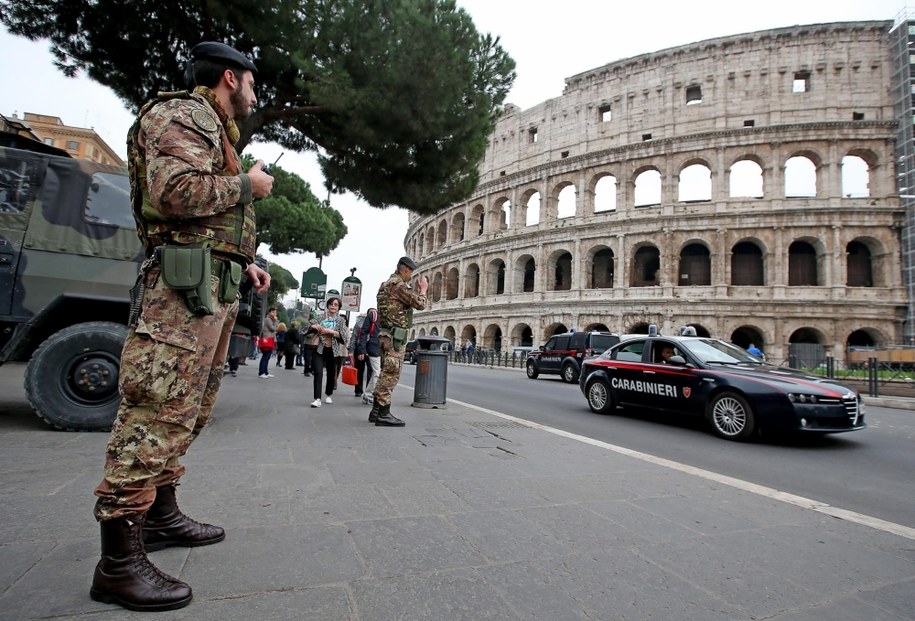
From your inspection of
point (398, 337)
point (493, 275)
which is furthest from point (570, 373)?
point (493, 275)

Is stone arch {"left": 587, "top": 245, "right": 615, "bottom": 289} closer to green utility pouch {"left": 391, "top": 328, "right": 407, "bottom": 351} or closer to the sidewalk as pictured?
green utility pouch {"left": 391, "top": 328, "right": 407, "bottom": 351}

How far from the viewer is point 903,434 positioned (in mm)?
7406

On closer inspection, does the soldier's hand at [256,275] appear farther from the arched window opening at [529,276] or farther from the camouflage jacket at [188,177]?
the arched window opening at [529,276]

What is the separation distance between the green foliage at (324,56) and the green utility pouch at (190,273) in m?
7.31

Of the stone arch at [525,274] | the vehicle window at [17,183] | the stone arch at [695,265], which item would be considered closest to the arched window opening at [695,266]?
the stone arch at [695,265]

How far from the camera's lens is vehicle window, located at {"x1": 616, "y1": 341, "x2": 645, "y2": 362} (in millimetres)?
8156

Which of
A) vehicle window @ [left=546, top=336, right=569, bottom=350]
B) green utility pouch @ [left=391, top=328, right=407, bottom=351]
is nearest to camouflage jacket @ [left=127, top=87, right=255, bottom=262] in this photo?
green utility pouch @ [left=391, top=328, right=407, bottom=351]

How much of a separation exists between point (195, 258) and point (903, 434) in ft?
33.0

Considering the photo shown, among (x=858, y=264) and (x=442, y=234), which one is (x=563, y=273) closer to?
(x=442, y=234)

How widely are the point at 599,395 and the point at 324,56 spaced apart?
26.1ft

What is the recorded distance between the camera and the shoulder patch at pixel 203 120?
2.01 metres

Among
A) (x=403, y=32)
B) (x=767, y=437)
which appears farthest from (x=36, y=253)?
(x=767, y=437)

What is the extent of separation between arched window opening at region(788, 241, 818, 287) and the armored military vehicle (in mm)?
34610

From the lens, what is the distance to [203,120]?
80.0 inches
